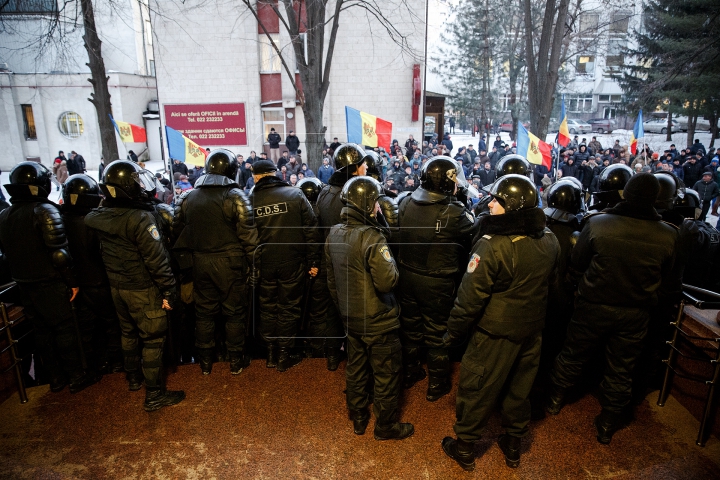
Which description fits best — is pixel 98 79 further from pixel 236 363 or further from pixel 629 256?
pixel 629 256

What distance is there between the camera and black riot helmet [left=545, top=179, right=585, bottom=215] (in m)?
4.45

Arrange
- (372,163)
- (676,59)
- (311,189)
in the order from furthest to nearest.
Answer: (676,59), (311,189), (372,163)

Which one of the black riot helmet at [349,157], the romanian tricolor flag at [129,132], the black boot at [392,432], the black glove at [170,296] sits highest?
the romanian tricolor flag at [129,132]

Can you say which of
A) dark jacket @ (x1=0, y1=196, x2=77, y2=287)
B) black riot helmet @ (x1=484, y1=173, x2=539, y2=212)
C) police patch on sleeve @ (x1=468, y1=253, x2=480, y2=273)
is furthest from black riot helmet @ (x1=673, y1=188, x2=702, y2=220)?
dark jacket @ (x1=0, y1=196, x2=77, y2=287)

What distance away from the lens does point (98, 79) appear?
11734 mm

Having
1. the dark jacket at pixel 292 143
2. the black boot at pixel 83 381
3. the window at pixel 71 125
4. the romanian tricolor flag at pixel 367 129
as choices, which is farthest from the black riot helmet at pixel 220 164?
the window at pixel 71 125

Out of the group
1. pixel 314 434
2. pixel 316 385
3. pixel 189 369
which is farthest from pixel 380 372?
pixel 189 369

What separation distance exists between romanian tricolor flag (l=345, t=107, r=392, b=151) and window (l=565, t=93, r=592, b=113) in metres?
35.9

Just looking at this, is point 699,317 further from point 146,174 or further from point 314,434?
point 146,174

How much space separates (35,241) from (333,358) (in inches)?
119

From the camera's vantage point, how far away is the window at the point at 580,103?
40.6 m

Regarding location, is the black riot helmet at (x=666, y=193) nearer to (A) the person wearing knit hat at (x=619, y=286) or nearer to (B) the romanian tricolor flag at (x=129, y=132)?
(A) the person wearing knit hat at (x=619, y=286)

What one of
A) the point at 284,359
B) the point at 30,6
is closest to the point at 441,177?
the point at 284,359

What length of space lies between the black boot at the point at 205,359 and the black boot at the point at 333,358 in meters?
1.25
